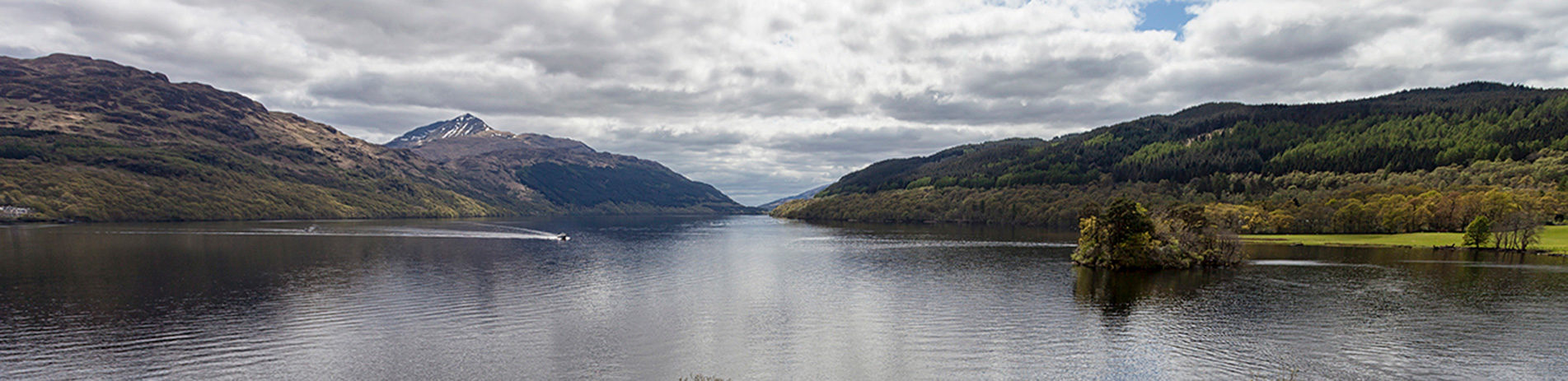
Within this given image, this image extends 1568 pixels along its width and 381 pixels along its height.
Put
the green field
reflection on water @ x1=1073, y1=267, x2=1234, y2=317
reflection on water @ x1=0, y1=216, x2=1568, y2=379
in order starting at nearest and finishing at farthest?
reflection on water @ x1=0, y1=216, x2=1568, y2=379 → reflection on water @ x1=1073, y1=267, x2=1234, y2=317 → the green field

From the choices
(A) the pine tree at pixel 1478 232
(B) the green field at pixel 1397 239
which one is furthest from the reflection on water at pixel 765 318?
(B) the green field at pixel 1397 239

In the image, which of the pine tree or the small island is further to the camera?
the pine tree

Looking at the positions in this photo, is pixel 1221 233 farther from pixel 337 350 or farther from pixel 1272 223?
pixel 337 350

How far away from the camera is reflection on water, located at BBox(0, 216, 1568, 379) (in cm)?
4131

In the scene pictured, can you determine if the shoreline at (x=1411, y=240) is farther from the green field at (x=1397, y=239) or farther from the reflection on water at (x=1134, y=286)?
the reflection on water at (x=1134, y=286)

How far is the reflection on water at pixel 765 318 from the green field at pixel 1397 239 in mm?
28376

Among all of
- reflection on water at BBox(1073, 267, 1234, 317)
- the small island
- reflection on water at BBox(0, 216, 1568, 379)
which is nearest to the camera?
reflection on water at BBox(0, 216, 1568, 379)

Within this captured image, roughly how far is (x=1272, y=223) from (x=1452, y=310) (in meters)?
128

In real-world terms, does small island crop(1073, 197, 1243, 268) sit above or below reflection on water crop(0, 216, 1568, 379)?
above

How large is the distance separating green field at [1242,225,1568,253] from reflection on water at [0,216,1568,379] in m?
28.4

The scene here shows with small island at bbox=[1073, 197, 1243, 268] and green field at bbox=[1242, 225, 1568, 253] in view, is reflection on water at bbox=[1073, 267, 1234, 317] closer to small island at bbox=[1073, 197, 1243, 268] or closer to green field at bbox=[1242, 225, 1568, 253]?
small island at bbox=[1073, 197, 1243, 268]

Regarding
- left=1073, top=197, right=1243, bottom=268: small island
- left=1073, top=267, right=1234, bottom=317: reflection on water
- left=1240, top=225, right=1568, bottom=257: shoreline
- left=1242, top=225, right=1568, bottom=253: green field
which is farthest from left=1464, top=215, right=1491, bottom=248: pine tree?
left=1073, top=267, right=1234, bottom=317: reflection on water

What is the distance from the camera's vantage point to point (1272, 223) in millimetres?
172000

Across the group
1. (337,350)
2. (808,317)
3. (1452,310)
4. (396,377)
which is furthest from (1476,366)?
(337,350)
